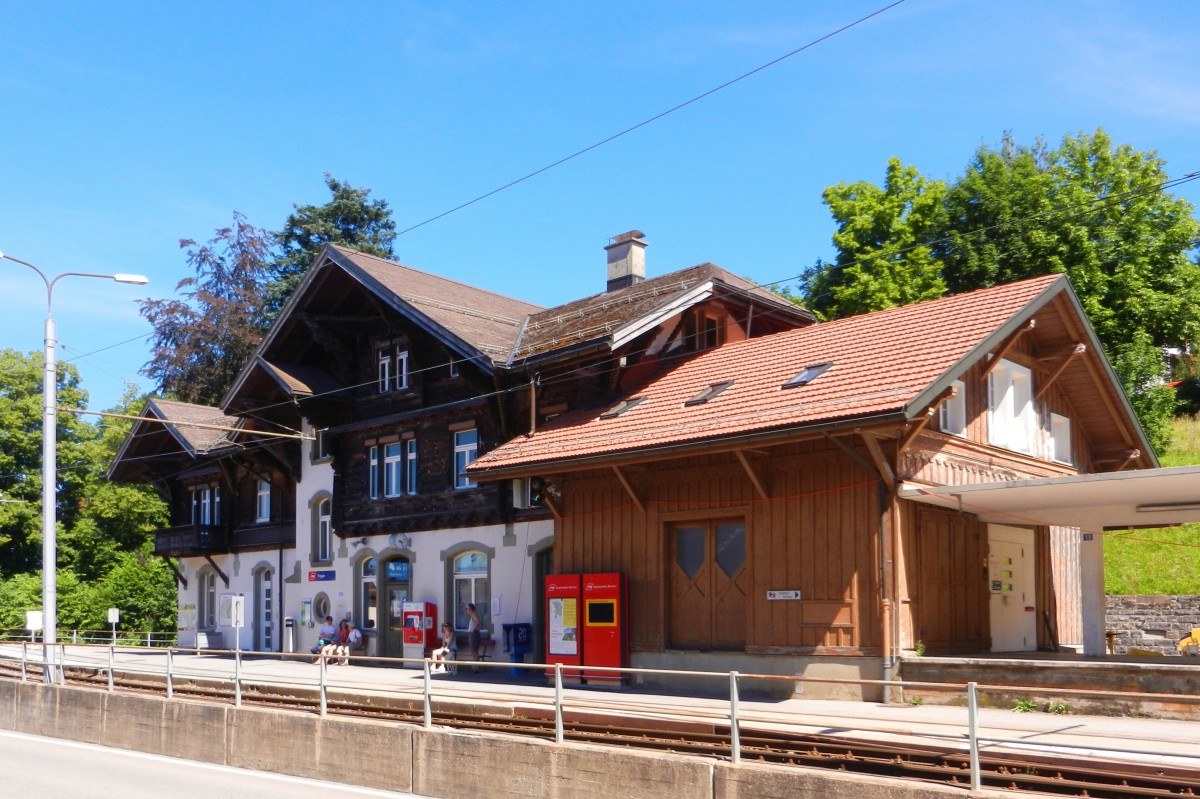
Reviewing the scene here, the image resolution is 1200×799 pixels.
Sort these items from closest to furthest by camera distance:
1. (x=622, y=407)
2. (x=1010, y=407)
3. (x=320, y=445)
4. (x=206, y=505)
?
(x=1010, y=407)
(x=622, y=407)
(x=320, y=445)
(x=206, y=505)

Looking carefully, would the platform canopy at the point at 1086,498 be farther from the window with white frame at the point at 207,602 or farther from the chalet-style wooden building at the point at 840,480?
the window with white frame at the point at 207,602

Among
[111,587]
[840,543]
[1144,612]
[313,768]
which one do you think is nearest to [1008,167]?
[1144,612]

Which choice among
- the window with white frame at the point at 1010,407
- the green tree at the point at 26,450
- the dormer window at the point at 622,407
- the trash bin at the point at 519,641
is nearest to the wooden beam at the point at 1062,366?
the window with white frame at the point at 1010,407

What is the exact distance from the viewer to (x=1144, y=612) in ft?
95.2

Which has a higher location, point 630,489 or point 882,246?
point 882,246

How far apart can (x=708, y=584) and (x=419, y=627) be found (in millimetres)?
9282

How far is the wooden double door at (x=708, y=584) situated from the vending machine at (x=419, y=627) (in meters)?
8.23

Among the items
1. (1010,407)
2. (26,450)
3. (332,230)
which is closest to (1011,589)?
(1010,407)

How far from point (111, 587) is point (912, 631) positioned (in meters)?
41.0

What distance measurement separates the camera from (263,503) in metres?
35.6

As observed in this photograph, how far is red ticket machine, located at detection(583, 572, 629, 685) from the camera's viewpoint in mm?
20875

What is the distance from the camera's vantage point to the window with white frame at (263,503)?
3534 cm

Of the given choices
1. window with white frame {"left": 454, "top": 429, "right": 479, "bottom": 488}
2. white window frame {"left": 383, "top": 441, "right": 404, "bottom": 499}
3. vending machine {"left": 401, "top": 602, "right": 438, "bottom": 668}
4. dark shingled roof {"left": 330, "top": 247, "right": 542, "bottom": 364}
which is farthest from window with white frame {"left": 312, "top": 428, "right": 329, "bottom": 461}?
vending machine {"left": 401, "top": 602, "right": 438, "bottom": 668}

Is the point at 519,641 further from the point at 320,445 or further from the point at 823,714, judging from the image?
the point at 823,714
